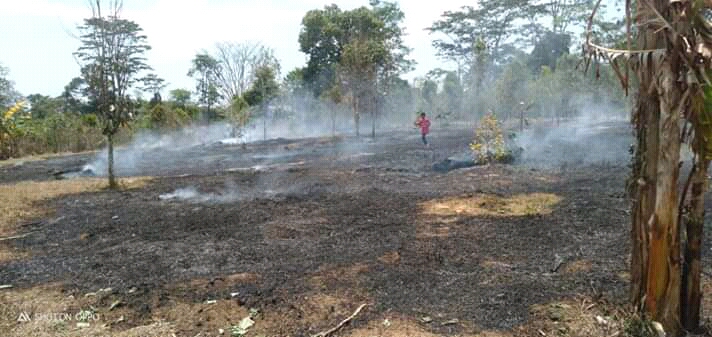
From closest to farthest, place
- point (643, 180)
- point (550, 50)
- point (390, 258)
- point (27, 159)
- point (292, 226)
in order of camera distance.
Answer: point (643, 180), point (390, 258), point (292, 226), point (27, 159), point (550, 50)

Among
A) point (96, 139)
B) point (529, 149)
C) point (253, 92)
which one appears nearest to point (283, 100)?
point (253, 92)

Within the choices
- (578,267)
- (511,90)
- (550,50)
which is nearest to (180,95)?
(511,90)

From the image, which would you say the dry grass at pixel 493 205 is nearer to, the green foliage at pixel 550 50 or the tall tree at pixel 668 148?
the tall tree at pixel 668 148

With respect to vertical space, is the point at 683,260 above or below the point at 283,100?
below

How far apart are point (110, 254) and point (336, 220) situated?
9.91ft

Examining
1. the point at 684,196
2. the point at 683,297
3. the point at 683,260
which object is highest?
the point at 684,196

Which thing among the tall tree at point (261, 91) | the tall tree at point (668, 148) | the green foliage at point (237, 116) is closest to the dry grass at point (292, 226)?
the tall tree at point (668, 148)

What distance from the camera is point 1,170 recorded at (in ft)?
53.9

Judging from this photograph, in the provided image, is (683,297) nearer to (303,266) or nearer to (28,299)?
(303,266)

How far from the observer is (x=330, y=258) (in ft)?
17.9

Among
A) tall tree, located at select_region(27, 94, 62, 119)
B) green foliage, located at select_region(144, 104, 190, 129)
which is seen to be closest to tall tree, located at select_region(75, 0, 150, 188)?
green foliage, located at select_region(144, 104, 190, 129)

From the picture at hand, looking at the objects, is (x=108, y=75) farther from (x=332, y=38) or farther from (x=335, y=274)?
(x=332, y=38)

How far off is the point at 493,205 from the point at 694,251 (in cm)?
477

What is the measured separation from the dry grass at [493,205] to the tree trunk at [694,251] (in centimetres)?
391
